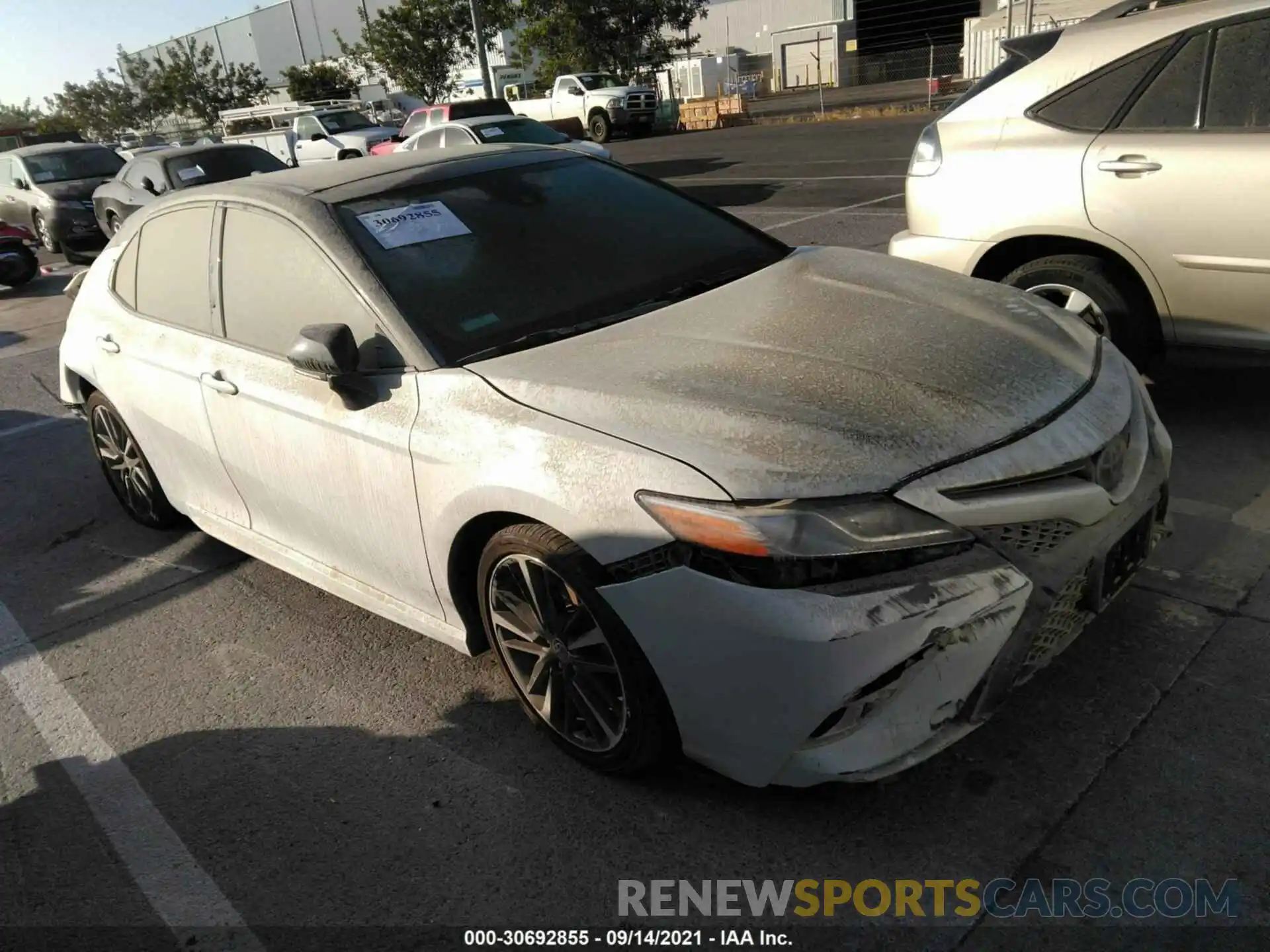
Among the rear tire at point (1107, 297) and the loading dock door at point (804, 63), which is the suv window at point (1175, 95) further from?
the loading dock door at point (804, 63)

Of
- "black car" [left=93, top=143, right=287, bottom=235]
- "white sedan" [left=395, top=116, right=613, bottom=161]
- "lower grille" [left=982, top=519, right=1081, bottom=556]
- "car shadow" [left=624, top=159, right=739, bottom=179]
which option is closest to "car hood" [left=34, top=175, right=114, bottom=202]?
"black car" [left=93, top=143, right=287, bottom=235]

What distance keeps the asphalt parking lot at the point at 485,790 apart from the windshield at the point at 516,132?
12067mm

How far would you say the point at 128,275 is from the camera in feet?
13.9

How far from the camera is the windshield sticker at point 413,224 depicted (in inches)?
126

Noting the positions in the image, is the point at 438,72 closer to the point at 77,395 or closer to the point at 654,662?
the point at 77,395

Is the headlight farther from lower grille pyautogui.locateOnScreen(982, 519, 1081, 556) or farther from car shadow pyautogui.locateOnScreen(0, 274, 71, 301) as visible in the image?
car shadow pyautogui.locateOnScreen(0, 274, 71, 301)

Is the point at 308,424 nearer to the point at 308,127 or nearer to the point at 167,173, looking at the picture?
the point at 167,173

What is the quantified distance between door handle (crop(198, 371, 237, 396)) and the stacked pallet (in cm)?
3035

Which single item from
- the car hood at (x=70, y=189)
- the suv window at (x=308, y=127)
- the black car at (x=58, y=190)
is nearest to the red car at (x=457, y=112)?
the suv window at (x=308, y=127)

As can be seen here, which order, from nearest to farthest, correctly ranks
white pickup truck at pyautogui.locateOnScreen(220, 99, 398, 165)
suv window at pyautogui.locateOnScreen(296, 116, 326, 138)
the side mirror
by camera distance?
the side mirror → white pickup truck at pyautogui.locateOnScreen(220, 99, 398, 165) → suv window at pyautogui.locateOnScreen(296, 116, 326, 138)

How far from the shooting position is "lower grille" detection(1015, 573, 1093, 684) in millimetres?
2355

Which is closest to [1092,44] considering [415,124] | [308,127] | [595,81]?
[415,124]

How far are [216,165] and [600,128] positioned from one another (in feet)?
60.9

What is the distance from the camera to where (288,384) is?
3234mm
